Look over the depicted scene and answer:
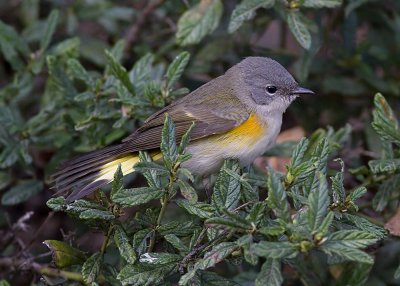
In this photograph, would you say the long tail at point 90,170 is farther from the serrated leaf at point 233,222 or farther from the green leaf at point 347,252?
the green leaf at point 347,252

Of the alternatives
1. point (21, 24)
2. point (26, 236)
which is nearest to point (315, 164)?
point (26, 236)

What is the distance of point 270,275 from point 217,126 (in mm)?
1273

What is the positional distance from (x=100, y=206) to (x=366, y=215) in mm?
1544

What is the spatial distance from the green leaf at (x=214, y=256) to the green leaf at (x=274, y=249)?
5.7 inches

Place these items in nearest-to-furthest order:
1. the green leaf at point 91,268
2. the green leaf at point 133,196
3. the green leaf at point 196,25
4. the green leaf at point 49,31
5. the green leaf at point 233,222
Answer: the green leaf at point 233,222
the green leaf at point 133,196
the green leaf at point 91,268
the green leaf at point 196,25
the green leaf at point 49,31

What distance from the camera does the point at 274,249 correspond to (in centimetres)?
207

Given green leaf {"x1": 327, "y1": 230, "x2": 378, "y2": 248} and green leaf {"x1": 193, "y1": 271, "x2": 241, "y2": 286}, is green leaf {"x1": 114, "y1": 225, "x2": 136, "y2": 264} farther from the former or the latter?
green leaf {"x1": 327, "y1": 230, "x2": 378, "y2": 248}

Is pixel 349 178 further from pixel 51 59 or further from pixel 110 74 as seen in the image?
pixel 51 59

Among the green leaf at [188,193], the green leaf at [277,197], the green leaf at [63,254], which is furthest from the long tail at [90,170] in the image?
the green leaf at [277,197]

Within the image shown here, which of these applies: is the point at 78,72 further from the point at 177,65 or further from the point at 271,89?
the point at 271,89

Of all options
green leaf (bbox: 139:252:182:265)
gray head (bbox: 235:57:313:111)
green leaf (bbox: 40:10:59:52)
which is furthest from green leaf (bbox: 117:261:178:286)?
green leaf (bbox: 40:10:59:52)

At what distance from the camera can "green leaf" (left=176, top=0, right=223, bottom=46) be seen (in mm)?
3648

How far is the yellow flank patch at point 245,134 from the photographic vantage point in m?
3.35

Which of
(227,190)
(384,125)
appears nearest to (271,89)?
(384,125)
